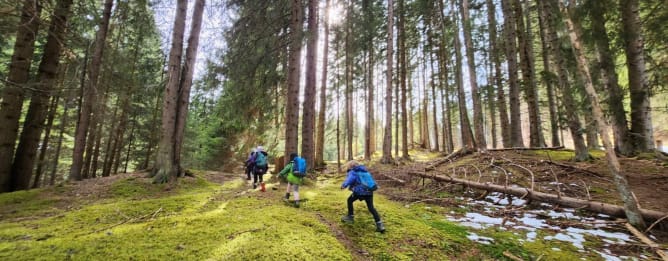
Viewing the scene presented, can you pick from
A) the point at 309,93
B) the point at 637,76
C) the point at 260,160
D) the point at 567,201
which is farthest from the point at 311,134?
the point at 637,76

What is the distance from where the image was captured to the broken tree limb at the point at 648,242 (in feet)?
10.1

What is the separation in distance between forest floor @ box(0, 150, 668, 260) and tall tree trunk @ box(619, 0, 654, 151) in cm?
113

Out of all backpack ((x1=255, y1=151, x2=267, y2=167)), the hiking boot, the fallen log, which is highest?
backpack ((x1=255, y1=151, x2=267, y2=167))

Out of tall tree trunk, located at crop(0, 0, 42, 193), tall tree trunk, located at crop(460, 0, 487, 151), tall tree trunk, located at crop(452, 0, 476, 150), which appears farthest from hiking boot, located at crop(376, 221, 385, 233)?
tall tree trunk, located at crop(0, 0, 42, 193)

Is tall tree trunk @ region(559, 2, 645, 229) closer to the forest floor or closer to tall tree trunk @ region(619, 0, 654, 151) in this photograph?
the forest floor

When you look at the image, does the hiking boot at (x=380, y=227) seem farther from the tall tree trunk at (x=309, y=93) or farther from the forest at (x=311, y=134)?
the tall tree trunk at (x=309, y=93)

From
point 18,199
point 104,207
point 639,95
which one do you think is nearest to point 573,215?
point 639,95

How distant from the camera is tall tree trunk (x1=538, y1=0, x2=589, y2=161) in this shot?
6616 mm

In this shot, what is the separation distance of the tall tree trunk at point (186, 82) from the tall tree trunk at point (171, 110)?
0.57ft

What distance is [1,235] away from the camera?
3.59 m

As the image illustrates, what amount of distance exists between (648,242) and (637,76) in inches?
243

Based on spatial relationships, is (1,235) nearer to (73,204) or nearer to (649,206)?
(73,204)

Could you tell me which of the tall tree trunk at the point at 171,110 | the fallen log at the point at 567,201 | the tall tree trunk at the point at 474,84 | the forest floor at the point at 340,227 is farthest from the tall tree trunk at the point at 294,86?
the tall tree trunk at the point at 474,84

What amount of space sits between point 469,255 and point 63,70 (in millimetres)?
19224
